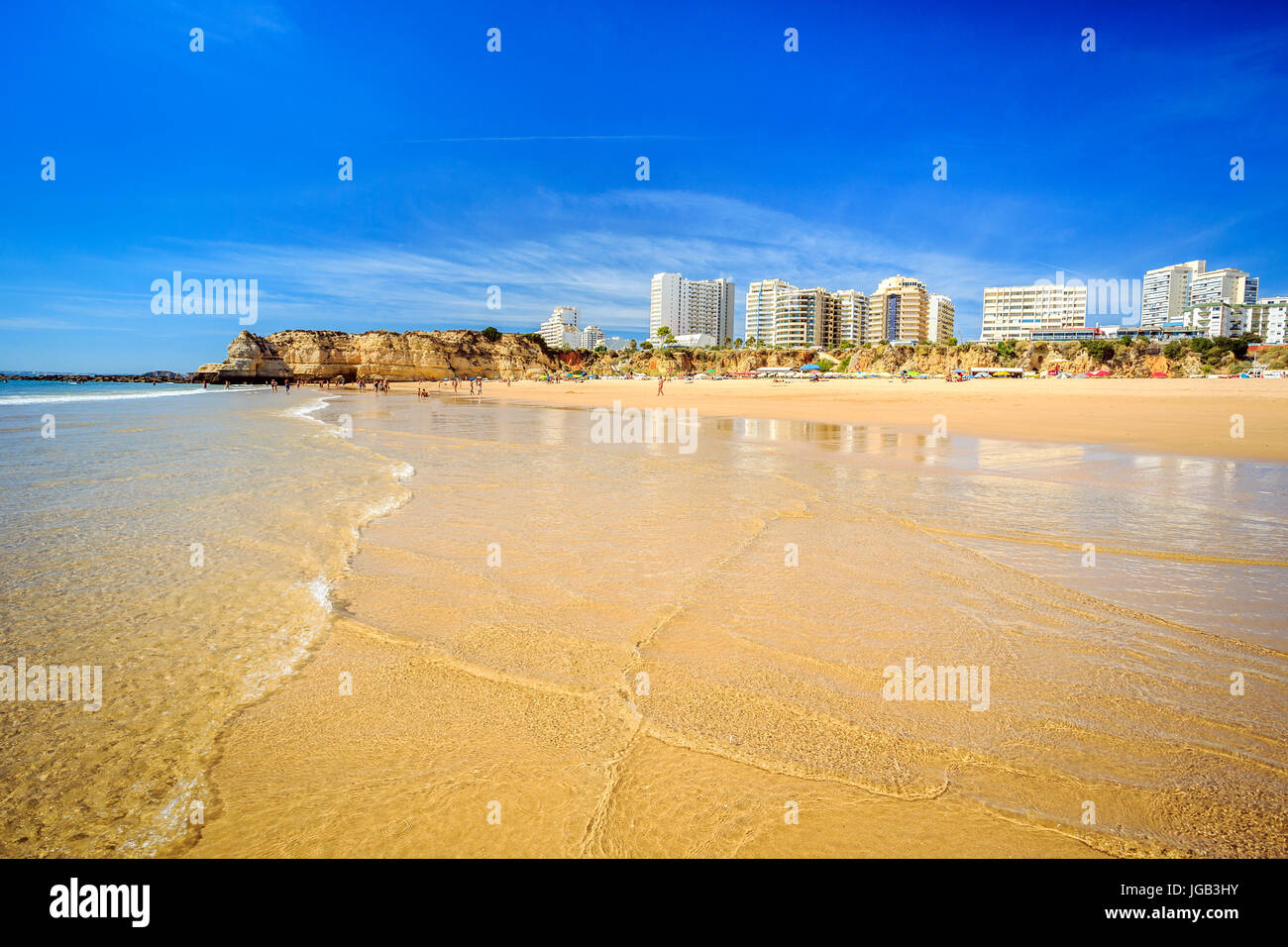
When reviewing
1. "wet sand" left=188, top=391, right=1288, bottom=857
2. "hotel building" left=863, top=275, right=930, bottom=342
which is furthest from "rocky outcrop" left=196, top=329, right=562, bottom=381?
"wet sand" left=188, top=391, right=1288, bottom=857

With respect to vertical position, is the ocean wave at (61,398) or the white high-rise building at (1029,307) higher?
the white high-rise building at (1029,307)

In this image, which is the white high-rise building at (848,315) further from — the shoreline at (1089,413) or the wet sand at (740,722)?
the wet sand at (740,722)

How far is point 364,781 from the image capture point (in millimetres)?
2594

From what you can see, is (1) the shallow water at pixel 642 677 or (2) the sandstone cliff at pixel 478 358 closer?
(1) the shallow water at pixel 642 677

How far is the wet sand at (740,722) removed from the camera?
2318 millimetres

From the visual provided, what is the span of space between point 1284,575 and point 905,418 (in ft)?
71.9

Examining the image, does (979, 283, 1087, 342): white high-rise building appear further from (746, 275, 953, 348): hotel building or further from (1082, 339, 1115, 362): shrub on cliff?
(1082, 339, 1115, 362): shrub on cliff

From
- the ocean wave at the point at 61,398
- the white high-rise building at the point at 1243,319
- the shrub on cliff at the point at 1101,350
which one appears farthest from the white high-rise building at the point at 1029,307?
A: the ocean wave at the point at 61,398

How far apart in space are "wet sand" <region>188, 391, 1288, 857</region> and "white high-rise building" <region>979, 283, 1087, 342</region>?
205853 mm

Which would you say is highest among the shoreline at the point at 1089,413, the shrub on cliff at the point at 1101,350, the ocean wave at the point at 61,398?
the shrub on cliff at the point at 1101,350

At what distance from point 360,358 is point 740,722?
134 m

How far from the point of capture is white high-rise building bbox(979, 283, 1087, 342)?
181 metres

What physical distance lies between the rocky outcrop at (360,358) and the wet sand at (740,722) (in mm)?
123116
